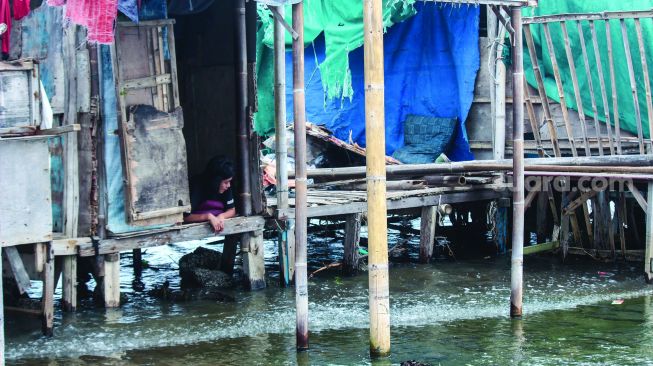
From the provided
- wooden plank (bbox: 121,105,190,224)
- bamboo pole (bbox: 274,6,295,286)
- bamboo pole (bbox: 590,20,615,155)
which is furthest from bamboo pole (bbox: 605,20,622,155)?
wooden plank (bbox: 121,105,190,224)

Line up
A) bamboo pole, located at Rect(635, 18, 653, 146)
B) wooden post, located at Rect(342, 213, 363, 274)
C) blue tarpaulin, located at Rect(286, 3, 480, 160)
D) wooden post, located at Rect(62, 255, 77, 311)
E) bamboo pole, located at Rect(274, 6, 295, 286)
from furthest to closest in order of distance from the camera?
blue tarpaulin, located at Rect(286, 3, 480, 160)
wooden post, located at Rect(342, 213, 363, 274)
bamboo pole, located at Rect(635, 18, 653, 146)
bamboo pole, located at Rect(274, 6, 295, 286)
wooden post, located at Rect(62, 255, 77, 311)

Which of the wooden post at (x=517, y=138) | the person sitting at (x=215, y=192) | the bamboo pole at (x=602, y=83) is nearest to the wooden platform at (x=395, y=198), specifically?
the person sitting at (x=215, y=192)

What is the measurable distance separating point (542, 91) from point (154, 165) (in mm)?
5597

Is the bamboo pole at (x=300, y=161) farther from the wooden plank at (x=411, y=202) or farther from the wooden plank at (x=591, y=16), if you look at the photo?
the wooden plank at (x=591, y=16)

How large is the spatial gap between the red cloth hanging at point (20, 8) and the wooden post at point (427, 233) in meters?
5.98

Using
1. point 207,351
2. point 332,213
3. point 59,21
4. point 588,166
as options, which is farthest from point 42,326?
point 588,166

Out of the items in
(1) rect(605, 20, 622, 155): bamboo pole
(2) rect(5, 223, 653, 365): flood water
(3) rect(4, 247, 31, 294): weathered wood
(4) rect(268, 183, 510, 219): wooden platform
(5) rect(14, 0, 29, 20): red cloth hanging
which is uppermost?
(5) rect(14, 0, 29, 20): red cloth hanging

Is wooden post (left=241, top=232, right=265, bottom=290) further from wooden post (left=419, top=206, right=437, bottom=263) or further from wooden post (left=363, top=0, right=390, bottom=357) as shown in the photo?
wooden post (left=363, top=0, right=390, bottom=357)

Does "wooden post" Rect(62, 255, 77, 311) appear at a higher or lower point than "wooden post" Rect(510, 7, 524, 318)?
lower

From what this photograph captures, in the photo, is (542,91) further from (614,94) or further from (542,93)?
(614,94)

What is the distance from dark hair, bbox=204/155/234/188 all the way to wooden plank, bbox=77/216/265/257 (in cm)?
47

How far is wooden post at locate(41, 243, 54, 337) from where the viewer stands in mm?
8828

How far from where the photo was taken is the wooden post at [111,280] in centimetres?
1002

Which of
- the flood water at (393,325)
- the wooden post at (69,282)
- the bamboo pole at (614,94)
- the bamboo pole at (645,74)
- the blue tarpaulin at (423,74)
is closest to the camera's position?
the flood water at (393,325)
